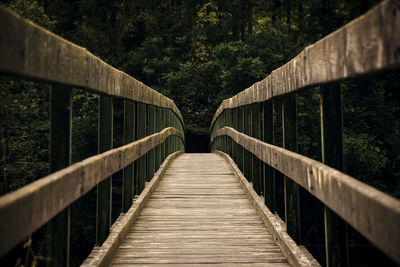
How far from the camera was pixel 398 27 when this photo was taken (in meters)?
1.05

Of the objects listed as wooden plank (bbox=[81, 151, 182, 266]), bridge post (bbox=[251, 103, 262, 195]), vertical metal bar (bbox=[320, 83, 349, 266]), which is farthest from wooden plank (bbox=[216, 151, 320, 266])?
wooden plank (bbox=[81, 151, 182, 266])

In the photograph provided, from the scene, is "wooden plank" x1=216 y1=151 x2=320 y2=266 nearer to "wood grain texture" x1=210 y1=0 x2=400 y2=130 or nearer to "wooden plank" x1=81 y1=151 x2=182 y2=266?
"wood grain texture" x1=210 y1=0 x2=400 y2=130

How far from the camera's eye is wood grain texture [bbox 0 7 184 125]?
116 centimetres

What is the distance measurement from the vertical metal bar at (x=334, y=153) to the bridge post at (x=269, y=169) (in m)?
1.69

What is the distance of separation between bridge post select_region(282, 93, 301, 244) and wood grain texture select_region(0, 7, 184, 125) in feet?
4.18

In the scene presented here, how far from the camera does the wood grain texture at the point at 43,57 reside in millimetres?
1161

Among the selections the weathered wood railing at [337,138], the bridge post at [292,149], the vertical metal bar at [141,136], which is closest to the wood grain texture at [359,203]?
the weathered wood railing at [337,138]

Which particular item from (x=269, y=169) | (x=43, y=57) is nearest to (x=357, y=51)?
(x=43, y=57)

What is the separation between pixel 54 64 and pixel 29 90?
2599 cm

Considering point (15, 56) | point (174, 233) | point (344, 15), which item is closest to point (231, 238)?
point (174, 233)

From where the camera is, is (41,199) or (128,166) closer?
(41,199)

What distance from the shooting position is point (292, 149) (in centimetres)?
294

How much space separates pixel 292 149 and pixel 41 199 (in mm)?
1955

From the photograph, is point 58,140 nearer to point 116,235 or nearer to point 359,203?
point 359,203
